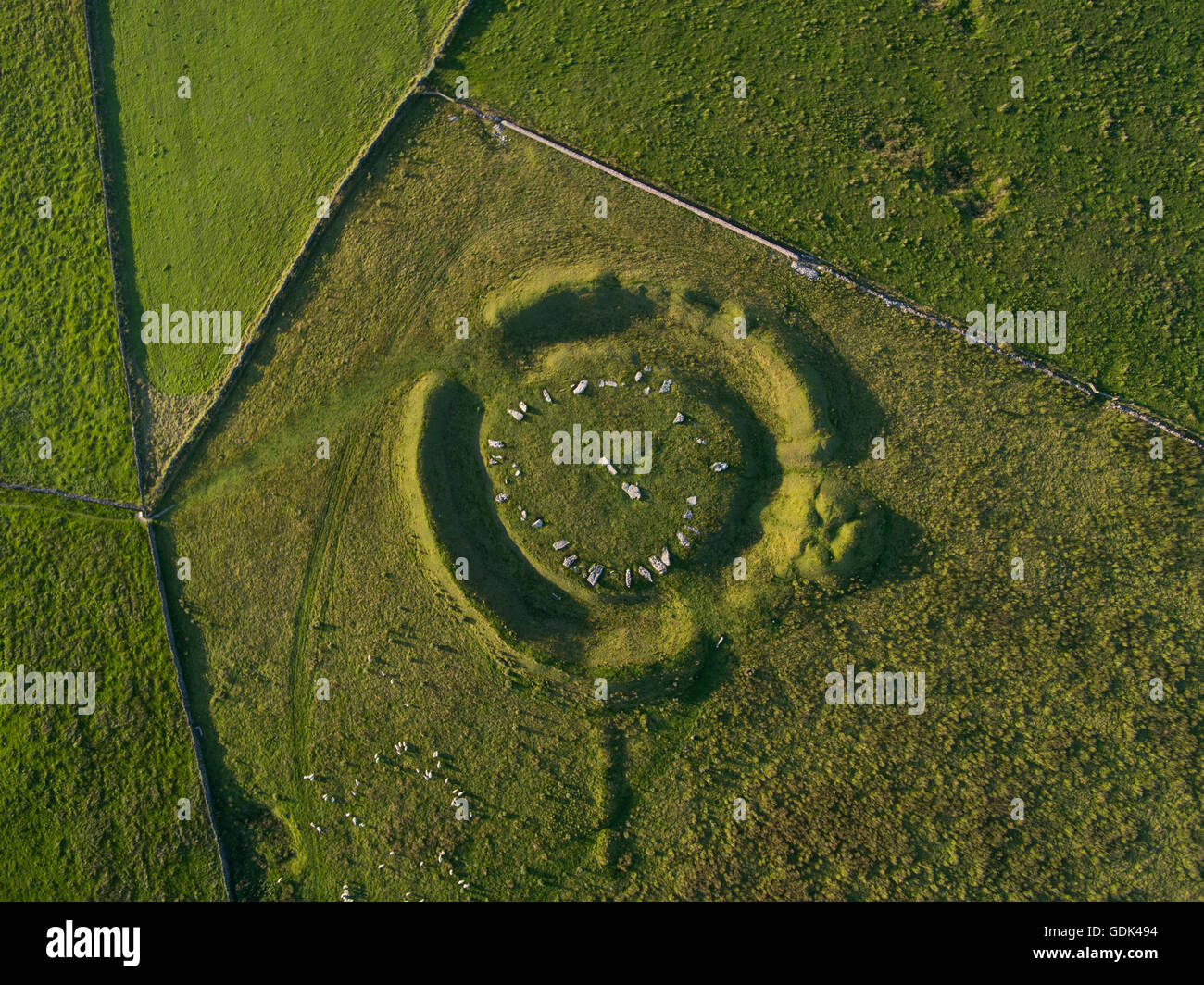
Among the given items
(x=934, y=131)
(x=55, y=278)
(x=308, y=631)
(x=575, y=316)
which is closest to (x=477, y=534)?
(x=308, y=631)

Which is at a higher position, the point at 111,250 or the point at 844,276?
the point at 111,250

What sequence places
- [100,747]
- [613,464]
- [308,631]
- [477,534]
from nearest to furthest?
[613,464], [477,534], [308,631], [100,747]

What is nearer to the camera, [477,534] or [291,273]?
[477,534]

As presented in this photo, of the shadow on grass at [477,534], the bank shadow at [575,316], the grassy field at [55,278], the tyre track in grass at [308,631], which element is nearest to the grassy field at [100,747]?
the grassy field at [55,278]

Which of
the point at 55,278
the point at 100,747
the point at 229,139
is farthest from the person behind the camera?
the point at 55,278

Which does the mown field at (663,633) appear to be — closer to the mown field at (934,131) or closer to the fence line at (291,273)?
the fence line at (291,273)

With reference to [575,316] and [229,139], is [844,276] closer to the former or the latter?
[575,316]
